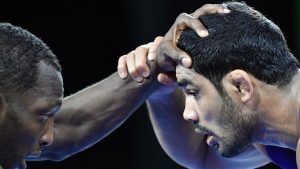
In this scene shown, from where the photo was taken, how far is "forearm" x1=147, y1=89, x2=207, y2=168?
2.19 metres

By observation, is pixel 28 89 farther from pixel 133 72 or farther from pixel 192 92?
pixel 192 92

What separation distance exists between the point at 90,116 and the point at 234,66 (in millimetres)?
561

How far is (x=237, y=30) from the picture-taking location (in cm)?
185

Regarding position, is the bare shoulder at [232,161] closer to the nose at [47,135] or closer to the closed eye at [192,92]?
the closed eye at [192,92]

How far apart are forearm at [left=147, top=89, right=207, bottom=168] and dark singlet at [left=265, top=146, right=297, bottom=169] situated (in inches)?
11.1

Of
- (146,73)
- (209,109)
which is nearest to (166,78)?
(146,73)

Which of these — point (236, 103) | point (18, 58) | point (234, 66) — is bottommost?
point (236, 103)

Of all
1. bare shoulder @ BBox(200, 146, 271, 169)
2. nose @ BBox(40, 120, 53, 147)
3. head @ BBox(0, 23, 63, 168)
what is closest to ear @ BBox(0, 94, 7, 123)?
head @ BBox(0, 23, 63, 168)

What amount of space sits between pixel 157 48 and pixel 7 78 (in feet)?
1.48

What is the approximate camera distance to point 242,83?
6.01 feet

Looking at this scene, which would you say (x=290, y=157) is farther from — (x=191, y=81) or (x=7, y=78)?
(x=7, y=78)

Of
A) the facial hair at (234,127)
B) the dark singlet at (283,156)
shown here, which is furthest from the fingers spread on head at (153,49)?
the dark singlet at (283,156)

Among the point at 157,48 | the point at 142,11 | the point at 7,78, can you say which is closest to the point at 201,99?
the point at 157,48

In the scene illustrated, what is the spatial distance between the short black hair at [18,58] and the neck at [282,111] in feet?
1.98
